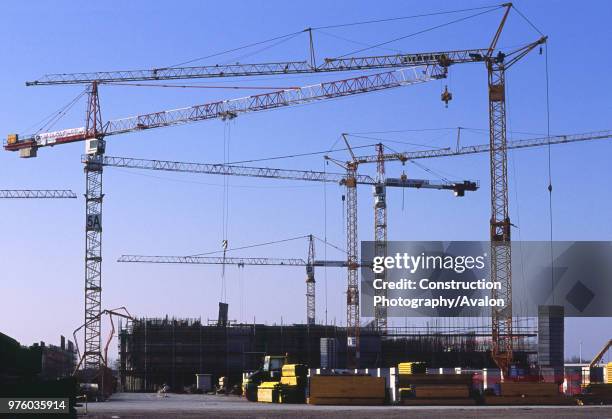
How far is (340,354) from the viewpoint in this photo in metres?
127

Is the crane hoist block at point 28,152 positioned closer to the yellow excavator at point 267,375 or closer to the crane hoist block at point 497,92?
the crane hoist block at point 497,92

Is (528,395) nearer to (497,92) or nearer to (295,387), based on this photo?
(295,387)

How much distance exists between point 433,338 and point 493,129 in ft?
135

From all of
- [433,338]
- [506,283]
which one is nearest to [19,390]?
[506,283]

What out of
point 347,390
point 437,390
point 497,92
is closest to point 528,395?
point 437,390

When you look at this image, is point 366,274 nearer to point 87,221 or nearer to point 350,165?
point 350,165

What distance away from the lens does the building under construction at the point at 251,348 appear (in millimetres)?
A: 114125

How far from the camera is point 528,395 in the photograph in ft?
171

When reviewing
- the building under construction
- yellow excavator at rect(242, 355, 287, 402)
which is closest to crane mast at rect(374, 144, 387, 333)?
the building under construction

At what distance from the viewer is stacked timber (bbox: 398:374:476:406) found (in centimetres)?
5100

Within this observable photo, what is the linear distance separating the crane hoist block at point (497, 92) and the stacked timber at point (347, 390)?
4560 cm

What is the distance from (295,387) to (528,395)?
41.6ft

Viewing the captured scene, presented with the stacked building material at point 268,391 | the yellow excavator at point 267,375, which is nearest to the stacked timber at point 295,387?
the stacked building material at point 268,391

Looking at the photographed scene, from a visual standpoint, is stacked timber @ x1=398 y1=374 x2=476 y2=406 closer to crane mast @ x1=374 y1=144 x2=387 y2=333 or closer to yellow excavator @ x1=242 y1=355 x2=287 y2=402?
yellow excavator @ x1=242 y1=355 x2=287 y2=402
